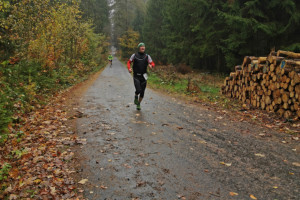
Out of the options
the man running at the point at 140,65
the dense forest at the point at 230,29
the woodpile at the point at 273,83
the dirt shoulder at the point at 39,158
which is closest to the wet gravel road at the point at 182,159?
the dirt shoulder at the point at 39,158

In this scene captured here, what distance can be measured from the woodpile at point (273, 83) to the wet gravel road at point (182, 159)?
64.7 inches

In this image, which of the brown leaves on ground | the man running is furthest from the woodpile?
the brown leaves on ground

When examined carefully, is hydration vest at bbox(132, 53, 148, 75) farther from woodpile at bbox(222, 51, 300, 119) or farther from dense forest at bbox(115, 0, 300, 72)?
dense forest at bbox(115, 0, 300, 72)

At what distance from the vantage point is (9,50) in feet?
34.1

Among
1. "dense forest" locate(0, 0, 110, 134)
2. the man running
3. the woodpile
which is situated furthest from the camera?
the man running

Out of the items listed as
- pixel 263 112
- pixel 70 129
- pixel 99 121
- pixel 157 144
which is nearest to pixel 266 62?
pixel 263 112

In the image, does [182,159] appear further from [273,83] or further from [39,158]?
[273,83]

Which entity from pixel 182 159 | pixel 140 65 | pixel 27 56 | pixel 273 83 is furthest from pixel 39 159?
pixel 27 56

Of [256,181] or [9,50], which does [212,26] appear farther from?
[256,181]

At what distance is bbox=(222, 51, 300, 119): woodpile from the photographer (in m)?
7.02

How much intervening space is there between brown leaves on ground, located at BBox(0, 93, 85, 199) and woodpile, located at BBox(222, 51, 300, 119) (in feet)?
21.7

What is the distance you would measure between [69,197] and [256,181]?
299 cm

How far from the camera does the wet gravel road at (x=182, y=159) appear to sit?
3.32m

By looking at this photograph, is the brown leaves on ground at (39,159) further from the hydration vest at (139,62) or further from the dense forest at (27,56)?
the hydration vest at (139,62)
